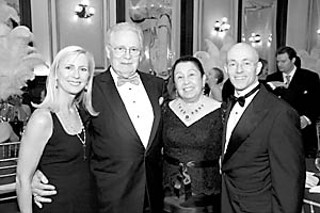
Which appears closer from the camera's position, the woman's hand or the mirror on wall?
the woman's hand

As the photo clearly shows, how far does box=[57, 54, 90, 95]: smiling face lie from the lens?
6.48ft

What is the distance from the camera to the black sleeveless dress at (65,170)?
6.31ft

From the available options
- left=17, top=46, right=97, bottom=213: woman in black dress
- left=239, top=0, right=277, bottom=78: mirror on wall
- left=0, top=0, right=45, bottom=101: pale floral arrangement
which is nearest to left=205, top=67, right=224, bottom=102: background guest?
left=239, top=0, right=277, bottom=78: mirror on wall

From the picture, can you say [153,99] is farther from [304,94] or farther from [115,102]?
[304,94]

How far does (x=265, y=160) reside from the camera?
1.97 meters

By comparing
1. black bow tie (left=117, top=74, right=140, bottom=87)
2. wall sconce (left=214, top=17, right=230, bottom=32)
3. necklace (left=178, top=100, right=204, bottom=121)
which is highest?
wall sconce (left=214, top=17, right=230, bottom=32)

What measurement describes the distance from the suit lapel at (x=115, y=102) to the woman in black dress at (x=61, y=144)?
0.21 metres

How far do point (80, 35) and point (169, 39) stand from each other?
1684 mm

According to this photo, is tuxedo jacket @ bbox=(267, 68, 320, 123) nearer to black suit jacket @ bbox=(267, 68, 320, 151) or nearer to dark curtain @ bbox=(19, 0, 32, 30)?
black suit jacket @ bbox=(267, 68, 320, 151)

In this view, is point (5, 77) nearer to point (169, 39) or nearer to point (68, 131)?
point (68, 131)

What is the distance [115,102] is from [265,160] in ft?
2.75

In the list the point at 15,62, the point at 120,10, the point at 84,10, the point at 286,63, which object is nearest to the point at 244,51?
the point at 15,62

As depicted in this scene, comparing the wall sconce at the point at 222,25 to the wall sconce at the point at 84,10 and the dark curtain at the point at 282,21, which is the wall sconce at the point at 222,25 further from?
the wall sconce at the point at 84,10

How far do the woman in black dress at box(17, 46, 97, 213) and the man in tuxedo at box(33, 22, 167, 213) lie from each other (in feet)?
0.56
